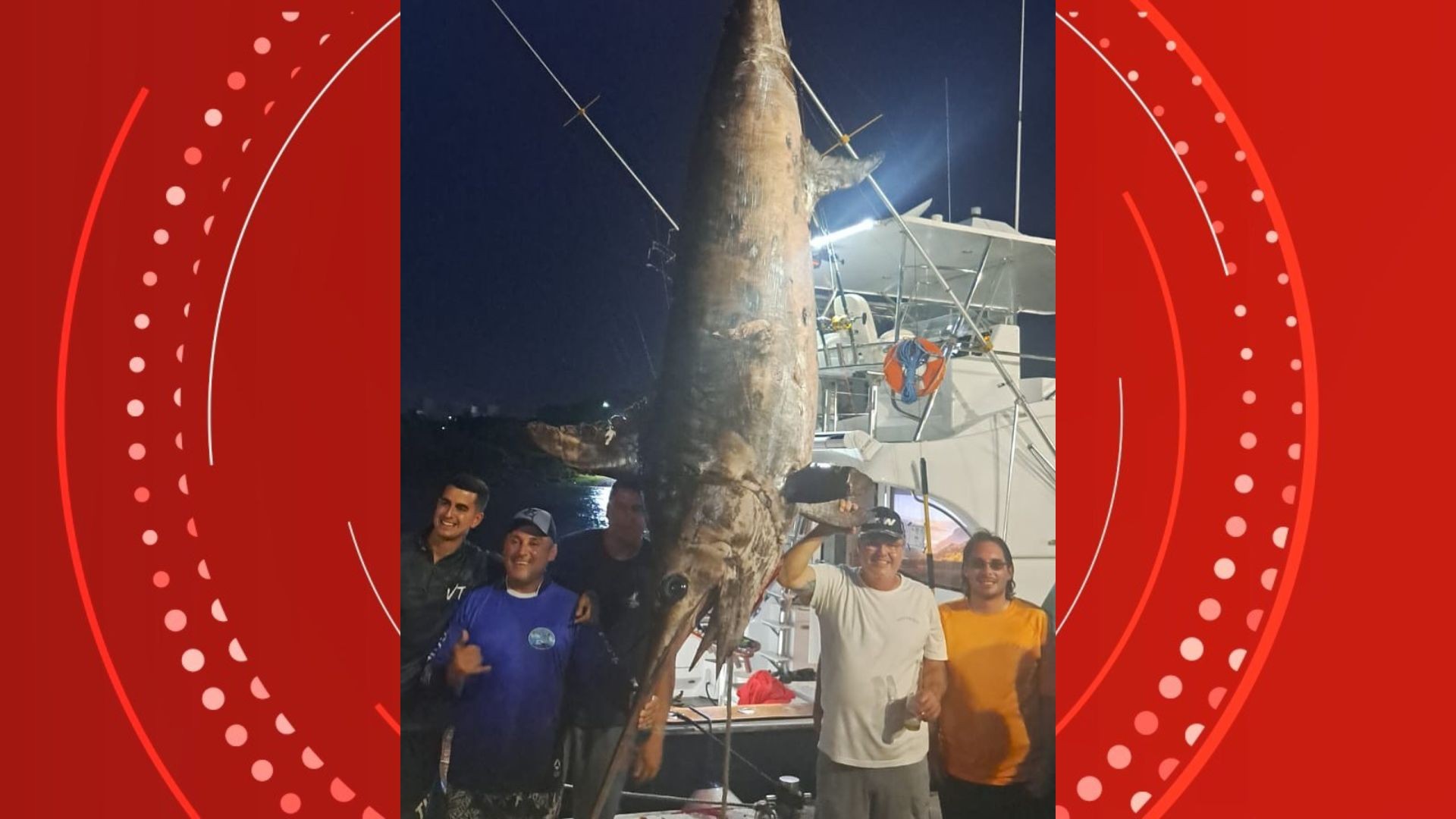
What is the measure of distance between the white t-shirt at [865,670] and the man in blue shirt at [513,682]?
0.46m

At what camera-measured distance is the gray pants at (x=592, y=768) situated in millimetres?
1553

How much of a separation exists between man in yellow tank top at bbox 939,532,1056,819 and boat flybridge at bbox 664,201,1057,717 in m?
0.04

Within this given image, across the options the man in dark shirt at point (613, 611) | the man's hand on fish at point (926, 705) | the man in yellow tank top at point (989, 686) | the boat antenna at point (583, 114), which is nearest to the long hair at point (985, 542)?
the man in yellow tank top at point (989, 686)

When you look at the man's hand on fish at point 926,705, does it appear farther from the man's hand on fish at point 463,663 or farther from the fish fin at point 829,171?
the fish fin at point 829,171

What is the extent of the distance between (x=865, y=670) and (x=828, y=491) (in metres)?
0.41

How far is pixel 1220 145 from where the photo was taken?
1706mm

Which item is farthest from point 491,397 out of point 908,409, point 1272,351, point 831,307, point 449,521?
point 1272,351

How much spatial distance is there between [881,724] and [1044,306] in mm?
995

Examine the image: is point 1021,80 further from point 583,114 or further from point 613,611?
point 613,611

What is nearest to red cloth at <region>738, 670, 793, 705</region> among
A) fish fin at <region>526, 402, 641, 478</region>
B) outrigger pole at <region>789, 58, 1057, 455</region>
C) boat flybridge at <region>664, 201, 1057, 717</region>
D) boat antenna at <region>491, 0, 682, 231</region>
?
boat flybridge at <region>664, 201, 1057, 717</region>

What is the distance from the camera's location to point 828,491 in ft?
4.96
